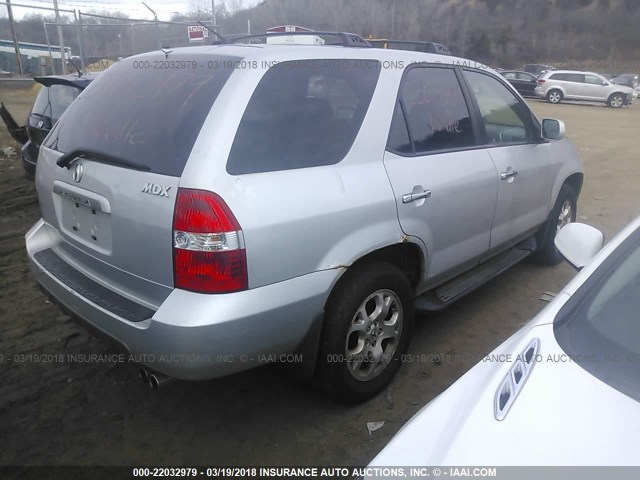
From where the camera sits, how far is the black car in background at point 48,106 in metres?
5.46

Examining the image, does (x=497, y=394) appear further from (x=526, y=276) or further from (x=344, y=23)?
(x=344, y=23)

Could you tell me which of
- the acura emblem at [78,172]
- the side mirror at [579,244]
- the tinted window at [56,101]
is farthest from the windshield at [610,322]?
Result: the tinted window at [56,101]

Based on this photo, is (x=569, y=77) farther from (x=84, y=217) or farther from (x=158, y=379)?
(x=158, y=379)

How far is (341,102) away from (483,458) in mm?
1881

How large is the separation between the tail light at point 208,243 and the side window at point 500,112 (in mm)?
2236

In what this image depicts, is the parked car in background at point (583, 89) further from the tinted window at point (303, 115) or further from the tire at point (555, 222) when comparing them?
the tinted window at point (303, 115)

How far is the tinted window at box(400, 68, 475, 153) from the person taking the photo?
293 cm

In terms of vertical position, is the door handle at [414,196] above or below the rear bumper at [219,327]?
above

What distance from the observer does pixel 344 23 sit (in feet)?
166

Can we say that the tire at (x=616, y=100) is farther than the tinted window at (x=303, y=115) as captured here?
Yes

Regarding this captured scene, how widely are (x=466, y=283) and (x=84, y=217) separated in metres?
2.37

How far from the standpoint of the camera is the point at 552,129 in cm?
402

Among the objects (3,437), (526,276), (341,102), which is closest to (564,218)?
(526,276)

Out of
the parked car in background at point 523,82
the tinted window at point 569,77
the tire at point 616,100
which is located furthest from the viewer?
the parked car in background at point 523,82
